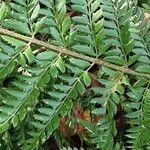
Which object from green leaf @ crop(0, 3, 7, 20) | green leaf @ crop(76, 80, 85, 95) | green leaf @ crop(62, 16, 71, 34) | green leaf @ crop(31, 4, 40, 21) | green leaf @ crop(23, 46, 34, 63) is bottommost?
green leaf @ crop(76, 80, 85, 95)

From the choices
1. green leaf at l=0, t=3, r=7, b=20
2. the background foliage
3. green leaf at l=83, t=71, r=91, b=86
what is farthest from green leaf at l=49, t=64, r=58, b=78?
green leaf at l=0, t=3, r=7, b=20

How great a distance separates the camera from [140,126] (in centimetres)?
163

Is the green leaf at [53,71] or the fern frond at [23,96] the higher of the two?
the green leaf at [53,71]

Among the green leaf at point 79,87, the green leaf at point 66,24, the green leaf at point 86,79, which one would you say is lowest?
the green leaf at point 79,87

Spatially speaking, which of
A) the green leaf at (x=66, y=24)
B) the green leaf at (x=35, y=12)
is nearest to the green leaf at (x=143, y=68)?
the green leaf at (x=66, y=24)

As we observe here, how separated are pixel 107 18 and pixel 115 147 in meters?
0.54

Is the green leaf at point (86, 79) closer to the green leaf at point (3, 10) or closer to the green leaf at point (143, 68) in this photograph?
the green leaf at point (143, 68)

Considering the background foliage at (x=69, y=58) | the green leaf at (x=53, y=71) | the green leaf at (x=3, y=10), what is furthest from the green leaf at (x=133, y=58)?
the green leaf at (x=3, y=10)

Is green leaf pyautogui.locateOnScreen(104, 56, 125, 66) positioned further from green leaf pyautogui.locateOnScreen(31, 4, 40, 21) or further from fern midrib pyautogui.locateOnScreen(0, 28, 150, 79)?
green leaf pyautogui.locateOnScreen(31, 4, 40, 21)

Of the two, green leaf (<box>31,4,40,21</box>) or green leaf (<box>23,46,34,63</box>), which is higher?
green leaf (<box>31,4,40,21</box>)

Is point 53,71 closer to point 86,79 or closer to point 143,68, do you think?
point 86,79

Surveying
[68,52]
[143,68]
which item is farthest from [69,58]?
[143,68]

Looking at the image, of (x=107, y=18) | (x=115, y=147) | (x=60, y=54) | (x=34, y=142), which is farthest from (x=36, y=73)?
(x=115, y=147)

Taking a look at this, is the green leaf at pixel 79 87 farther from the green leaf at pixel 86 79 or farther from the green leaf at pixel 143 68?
the green leaf at pixel 143 68
